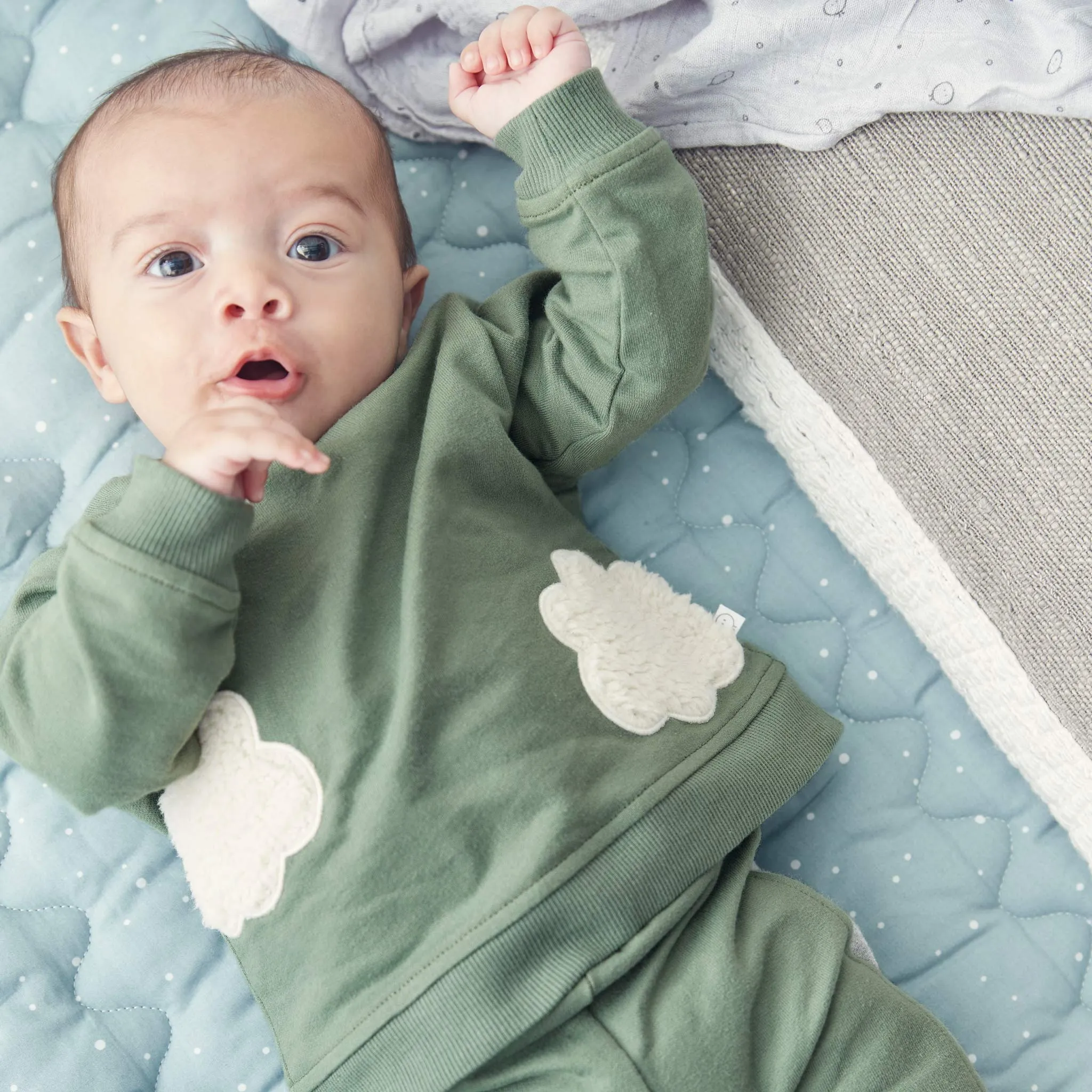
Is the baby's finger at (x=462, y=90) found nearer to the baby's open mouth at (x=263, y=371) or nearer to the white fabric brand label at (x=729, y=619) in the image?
the baby's open mouth at (x=263, y=371)

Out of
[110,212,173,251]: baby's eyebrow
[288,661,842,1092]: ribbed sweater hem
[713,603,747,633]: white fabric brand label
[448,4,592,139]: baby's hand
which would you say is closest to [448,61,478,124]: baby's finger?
[448,4,592,139]: baby's hand

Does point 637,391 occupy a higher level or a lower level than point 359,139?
lower

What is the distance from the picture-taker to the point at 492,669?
1.06 m

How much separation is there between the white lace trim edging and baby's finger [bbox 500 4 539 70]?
288 millimetres

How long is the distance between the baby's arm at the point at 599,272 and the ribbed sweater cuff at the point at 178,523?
1.11 ft

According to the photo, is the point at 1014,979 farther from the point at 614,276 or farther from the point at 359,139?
the point at 359,139

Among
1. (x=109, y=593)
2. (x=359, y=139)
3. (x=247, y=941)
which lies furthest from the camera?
(x=359, y=139)

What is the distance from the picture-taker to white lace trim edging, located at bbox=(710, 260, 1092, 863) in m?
1.19

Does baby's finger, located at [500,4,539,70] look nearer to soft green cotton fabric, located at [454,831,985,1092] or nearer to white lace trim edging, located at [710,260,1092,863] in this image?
white lace trim edging, located at [710,260,1092,863]

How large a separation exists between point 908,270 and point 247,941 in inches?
34.4

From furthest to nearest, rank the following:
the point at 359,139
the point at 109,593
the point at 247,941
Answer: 1. the point at 359,139
2. the point at 247,941
3. the point at 109,593

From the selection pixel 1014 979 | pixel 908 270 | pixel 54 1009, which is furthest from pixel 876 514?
pixel 54 1009

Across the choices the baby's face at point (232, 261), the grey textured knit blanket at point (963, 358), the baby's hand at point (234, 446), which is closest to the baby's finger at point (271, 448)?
the baby's hand at point (234, 446)

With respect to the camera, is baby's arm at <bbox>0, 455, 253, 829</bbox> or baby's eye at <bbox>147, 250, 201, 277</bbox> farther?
baby's eye at <bbox>147, 250, 201, 277</bbox>
